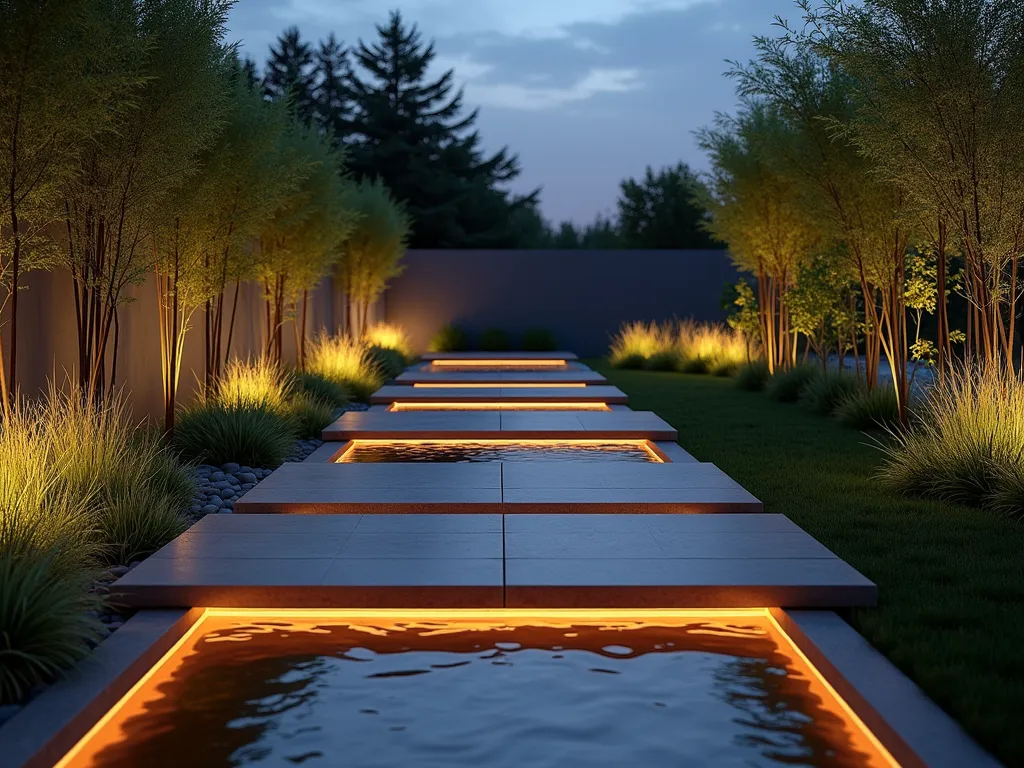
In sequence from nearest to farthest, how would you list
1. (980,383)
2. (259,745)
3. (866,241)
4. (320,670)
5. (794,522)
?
1. (259,745)
2. (320,670)
3. (794,522)
4. (980,383)
5. (866,241)

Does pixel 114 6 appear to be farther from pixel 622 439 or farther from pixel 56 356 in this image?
pixel 622 439

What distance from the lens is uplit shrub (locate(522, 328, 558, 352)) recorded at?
891 inches

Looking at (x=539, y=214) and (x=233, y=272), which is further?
(x=539, y=214)

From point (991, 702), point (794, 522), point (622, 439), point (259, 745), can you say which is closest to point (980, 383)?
point (794, 522)

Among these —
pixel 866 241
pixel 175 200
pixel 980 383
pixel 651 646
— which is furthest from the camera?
pixel 866 241

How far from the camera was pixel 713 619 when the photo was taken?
3646mm

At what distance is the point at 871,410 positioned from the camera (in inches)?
373

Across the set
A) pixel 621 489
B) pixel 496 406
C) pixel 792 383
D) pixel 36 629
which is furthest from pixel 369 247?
pixel 36 629

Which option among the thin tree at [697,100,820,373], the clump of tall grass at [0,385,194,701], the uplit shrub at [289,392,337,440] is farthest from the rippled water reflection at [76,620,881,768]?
the thin tree at [697,100,820,373]

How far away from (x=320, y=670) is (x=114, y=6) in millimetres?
3741

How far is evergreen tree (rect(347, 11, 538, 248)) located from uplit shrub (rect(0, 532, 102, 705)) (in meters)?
28.0

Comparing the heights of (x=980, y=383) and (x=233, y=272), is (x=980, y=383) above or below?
below

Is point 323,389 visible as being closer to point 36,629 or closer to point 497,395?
point 497,395

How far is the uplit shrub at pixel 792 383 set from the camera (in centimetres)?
1216
